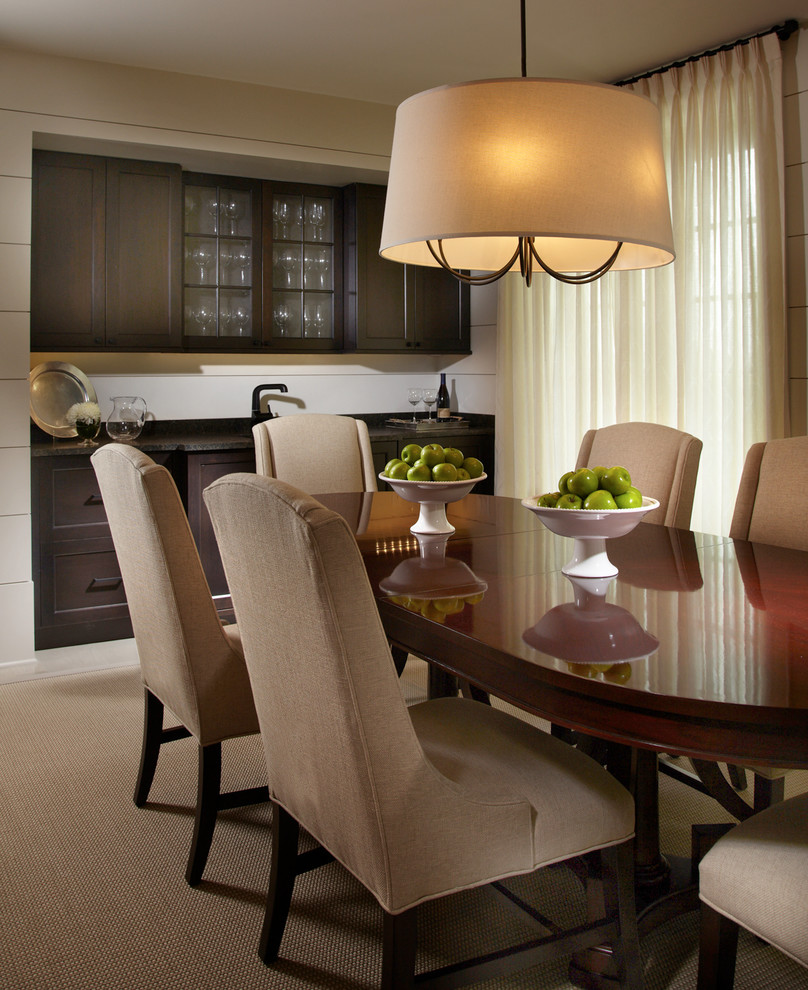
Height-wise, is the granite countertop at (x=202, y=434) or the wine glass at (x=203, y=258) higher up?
the wine glass at (x=203, y=258)

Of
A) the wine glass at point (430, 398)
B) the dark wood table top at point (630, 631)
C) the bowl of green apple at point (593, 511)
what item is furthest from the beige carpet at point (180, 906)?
the wine glass at point (430, 398)

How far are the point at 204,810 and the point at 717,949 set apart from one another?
1.20 m

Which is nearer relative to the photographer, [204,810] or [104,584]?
[204,810]

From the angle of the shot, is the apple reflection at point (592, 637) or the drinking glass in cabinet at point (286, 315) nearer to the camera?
the apple reflection at point (592, 637)

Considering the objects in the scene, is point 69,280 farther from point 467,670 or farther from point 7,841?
point 467,670

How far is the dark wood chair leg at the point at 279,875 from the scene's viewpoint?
69.4 inches

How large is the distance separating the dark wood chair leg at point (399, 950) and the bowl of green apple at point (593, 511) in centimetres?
75

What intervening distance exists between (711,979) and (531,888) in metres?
0.76

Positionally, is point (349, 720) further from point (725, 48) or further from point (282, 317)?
point (282, 317)

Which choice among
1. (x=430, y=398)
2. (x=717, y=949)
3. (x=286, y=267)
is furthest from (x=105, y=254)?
(x=717, y=949)

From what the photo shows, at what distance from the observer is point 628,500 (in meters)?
1.79

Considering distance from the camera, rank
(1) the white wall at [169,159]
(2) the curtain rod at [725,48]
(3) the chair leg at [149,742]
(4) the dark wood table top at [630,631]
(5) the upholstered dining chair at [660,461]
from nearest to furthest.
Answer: (4) the dark wood table top at [630,631], (3) the chair leg at [149,742], (5) the upholstered dining chair at [660,461], (2) the curtain rod at [725,48], (1) the white wall at [169,159]

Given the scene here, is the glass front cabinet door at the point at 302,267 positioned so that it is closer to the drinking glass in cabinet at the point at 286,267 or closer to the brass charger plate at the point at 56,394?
the drinking glass in cabinet at the point at 286,267

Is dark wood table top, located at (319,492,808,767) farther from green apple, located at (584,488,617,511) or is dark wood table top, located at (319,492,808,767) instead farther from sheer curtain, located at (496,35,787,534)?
sheer curtain, located at (496,35,787,534)
